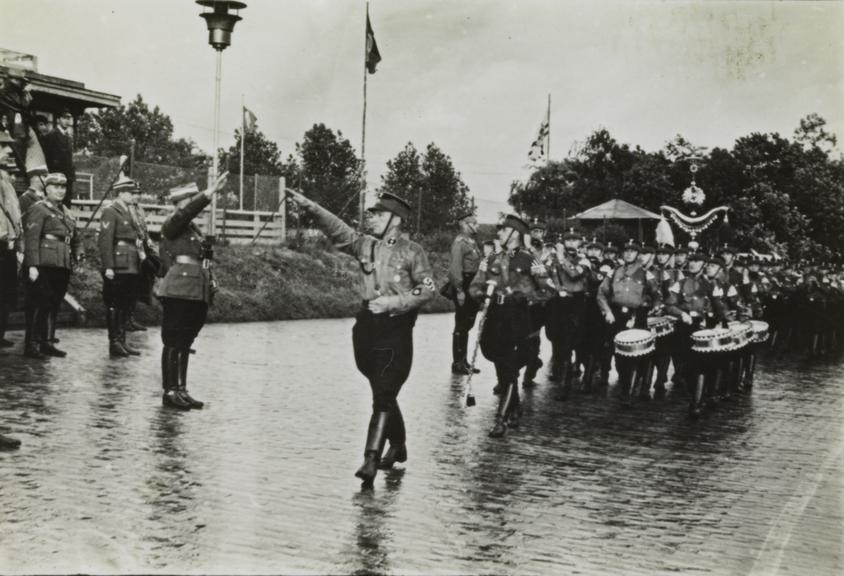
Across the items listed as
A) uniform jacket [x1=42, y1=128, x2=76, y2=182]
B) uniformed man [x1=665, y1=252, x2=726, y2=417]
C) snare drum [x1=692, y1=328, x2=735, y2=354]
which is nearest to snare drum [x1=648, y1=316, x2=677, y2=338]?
uniformed man [x1=665, y1=252, x2=726, y2=417]

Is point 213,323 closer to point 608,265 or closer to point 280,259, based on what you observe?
point 280,259

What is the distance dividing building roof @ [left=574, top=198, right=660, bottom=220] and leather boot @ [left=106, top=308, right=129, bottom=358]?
22.1 meters

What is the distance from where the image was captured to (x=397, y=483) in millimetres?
7469

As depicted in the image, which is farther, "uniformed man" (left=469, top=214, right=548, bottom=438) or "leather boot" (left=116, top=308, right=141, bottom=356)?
"leather boot" (left=116, top=308, right=141, bottom=356)

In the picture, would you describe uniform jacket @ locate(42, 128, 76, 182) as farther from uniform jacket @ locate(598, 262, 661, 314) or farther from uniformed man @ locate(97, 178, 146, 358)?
uniform jacket @ locate(598, 262, 661, 314)

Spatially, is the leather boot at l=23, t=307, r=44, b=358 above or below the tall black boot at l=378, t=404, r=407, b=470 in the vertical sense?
above

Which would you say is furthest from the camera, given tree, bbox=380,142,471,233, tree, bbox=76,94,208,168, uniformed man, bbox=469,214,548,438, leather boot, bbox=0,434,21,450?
tree, bbox=76,94,208,168

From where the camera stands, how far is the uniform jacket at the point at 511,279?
10066mm

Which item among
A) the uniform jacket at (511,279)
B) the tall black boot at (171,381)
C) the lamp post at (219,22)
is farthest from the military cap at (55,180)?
the uniform jacket at (511,279)

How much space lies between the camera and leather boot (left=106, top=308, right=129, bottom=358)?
43.9 ft

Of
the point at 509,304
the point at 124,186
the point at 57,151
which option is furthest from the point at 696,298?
the point at 57,151

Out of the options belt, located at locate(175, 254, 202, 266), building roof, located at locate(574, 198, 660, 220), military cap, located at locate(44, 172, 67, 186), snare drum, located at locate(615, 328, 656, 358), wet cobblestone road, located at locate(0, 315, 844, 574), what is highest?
building roof, located at locate(574, 198, 660, 220)

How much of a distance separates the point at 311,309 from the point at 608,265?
414 inches

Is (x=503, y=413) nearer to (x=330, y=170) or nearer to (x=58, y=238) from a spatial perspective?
(x=58, y=238)
